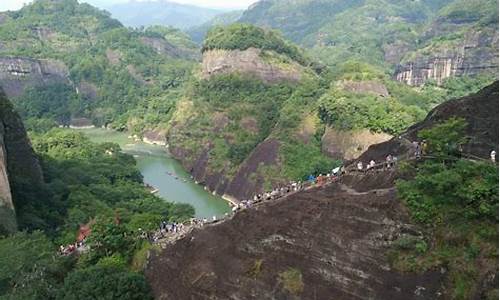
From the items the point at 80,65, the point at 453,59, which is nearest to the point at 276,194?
the point at 453,59

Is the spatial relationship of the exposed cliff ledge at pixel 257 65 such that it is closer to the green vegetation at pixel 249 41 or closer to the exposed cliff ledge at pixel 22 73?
the green vegetation at pixel 249 41

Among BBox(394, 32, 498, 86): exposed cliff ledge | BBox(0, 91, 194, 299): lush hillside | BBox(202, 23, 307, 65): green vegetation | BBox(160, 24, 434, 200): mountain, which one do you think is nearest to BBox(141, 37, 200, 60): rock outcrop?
BBox(160, 24, 434, 200): mountain

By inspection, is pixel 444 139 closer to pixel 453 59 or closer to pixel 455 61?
pixel 455 61

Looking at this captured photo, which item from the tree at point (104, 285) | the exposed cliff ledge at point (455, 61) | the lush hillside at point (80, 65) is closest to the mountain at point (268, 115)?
the exposed cliff ledge at point (455, 61)

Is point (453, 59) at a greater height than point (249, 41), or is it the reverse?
point (249, 41)

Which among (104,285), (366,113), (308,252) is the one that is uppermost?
(308,252)

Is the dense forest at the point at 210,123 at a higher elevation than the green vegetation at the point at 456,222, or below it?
below
